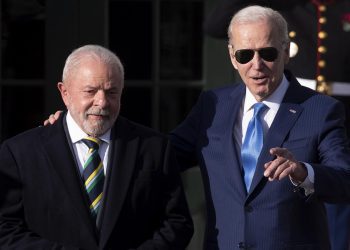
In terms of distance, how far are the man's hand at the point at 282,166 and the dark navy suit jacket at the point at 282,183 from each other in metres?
0.15

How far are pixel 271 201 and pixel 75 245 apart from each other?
732 millimetres

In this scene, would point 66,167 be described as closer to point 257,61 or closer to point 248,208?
point 248,208

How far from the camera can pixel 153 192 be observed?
3.74 metres

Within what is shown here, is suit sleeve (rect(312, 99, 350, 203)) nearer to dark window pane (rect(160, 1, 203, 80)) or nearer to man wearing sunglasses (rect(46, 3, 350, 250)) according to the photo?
man wearing sunglasses (rect(46, 3, 350, 250))

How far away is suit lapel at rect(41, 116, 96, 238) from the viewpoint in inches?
143

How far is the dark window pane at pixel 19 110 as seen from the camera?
6051mm

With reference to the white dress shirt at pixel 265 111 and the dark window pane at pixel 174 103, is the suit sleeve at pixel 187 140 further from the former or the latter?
the dark window pane at pixel 174 103

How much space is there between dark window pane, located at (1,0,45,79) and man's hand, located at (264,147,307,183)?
9.28 ft

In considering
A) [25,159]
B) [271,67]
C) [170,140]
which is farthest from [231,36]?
[25,159]

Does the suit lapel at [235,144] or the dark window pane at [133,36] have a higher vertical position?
the dark window pane at [133,36]

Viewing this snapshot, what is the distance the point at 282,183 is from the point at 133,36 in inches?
99.9

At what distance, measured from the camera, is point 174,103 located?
6121 millimetres

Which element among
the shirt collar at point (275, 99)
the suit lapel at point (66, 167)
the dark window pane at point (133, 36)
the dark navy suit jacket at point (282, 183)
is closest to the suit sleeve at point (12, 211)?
the suit lapel at point (66, 167)

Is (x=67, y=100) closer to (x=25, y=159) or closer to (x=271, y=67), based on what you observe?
(x=25, y=159)
